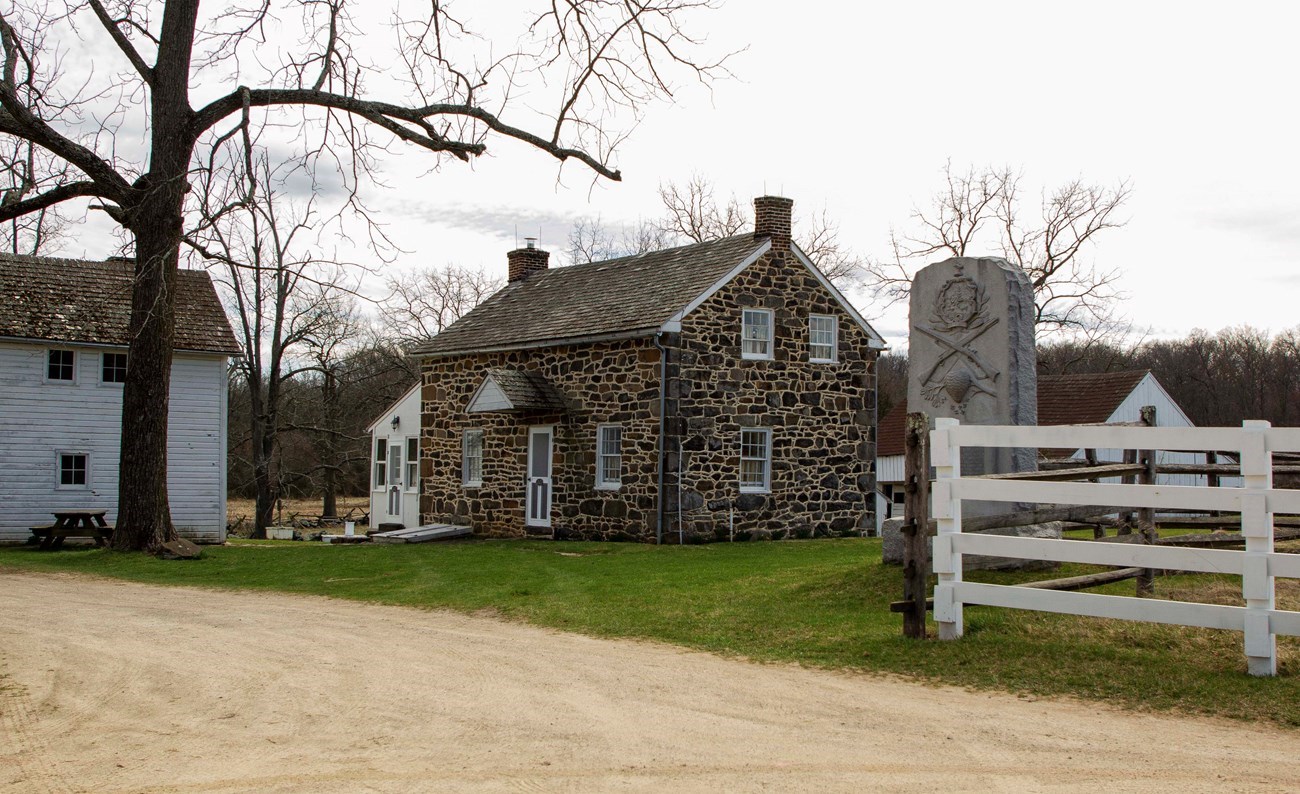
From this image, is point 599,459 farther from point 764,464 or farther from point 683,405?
point 764,464

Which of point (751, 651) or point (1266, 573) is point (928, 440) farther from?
point (1266, 573)

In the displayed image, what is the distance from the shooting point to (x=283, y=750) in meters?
6.06

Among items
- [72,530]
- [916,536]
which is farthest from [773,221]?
[72,530]

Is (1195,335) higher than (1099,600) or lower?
higher

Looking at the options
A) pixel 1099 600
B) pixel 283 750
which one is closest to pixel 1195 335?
pixel 1099 600

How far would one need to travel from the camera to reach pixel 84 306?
25.9 m

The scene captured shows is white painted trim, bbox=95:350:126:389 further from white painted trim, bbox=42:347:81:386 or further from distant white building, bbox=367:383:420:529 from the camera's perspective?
distant white building, bbox=367:383:420:529

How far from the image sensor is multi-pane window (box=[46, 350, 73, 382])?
25078mm

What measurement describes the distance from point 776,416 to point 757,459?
968mm

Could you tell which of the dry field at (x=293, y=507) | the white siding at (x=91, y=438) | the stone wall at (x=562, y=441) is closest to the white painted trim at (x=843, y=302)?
the stone wall at (x=562, y=441)

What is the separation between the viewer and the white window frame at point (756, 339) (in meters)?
22.9

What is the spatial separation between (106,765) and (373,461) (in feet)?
88.4

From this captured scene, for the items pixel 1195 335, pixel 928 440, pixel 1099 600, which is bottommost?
pixel 1099 600

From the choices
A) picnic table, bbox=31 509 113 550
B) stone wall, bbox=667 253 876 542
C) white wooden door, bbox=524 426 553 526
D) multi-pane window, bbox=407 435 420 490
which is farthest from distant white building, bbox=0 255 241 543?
stone wall, bbox=667 253 876 542
